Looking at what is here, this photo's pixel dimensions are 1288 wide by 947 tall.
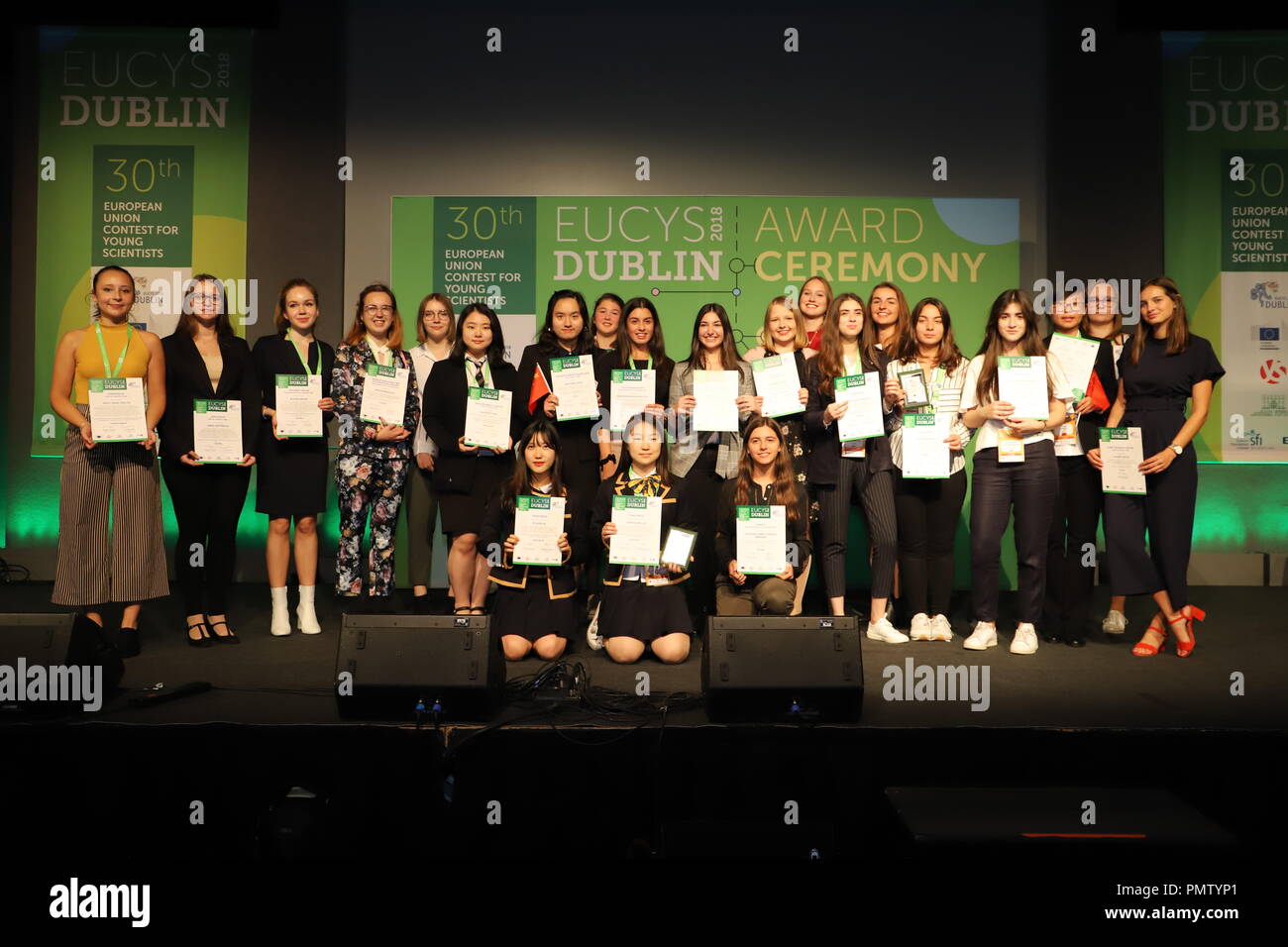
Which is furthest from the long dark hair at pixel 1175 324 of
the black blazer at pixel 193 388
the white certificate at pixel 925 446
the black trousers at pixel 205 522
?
the black trousers at pixel 205 522

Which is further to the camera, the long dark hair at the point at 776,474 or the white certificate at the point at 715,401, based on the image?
the white certificate at the point at 715,401

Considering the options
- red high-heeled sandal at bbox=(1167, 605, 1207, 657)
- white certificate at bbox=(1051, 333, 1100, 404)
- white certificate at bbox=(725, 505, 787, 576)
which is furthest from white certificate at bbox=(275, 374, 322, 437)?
red high-heeled sandal at bbox=(1167, 605, 1207, 657)

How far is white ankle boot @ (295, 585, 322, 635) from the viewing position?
454 cm

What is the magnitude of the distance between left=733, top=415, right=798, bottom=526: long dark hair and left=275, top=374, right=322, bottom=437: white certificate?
200cm

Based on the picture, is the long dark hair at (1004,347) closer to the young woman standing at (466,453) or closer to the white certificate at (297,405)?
the young woman standing at (466,453)

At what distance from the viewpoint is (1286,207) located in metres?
6.09

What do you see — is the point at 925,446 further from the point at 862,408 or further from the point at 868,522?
the point at 868,522

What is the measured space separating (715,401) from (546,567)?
110 cm

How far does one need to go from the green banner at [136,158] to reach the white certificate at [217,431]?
2093 millimetres

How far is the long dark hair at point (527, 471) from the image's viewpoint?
13.7ft

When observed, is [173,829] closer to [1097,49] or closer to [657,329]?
[657,329]
